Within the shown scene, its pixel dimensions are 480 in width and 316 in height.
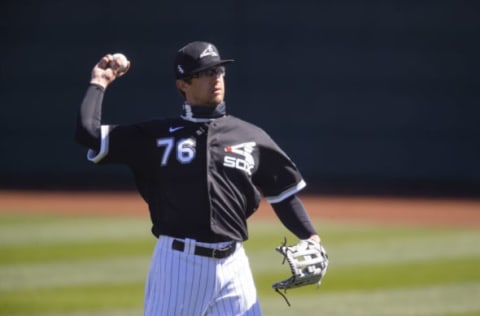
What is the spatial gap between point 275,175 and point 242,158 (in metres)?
0.22

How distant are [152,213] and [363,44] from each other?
1281 centimetres

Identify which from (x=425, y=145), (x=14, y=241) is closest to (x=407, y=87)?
(x=425, y=145)

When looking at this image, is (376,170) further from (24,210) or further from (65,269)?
(65,269)

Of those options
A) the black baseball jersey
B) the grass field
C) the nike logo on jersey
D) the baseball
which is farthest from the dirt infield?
the baseball

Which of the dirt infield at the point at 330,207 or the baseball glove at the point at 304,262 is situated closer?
the baseball glove at the point at 304,262

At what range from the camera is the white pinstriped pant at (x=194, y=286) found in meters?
4.40

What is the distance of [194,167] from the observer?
445 centimetres

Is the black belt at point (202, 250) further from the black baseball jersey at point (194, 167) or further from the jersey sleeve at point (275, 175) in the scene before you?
the jersey sleeve at point (275, 175)

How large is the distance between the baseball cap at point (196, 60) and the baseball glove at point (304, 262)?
84 cm

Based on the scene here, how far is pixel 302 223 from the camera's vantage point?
467cm

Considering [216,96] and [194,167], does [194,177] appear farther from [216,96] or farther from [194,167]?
[216,96]

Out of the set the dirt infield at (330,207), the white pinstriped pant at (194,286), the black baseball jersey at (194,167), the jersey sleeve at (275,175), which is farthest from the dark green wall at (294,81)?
the white pinstriped pant at (194,286)

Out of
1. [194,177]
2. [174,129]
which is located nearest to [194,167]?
[194,177]

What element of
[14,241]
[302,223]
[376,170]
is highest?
[302,223]
